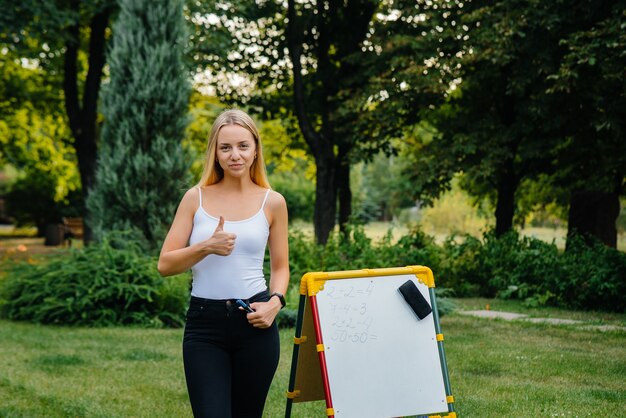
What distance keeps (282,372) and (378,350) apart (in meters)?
2.97

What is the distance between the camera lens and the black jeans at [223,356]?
3.38m

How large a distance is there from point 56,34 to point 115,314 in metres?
11.0

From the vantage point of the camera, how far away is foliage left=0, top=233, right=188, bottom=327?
10.2 m

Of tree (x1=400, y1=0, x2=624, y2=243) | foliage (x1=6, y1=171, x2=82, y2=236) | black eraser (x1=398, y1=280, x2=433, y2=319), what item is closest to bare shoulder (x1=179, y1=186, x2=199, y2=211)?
black eraser (x1=398, y1=280, x2=433, y2=319)

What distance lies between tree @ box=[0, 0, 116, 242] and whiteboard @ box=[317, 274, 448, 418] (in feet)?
41.4

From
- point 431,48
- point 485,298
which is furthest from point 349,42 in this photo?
point 485,298

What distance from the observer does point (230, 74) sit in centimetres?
2258

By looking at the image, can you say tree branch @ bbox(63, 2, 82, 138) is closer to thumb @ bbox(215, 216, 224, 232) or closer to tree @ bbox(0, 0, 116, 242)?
tree @ bbox(0, 0, 116, 242)

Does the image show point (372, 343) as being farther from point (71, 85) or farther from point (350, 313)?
point (71, 85)

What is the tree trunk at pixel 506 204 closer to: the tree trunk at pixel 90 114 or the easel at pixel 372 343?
the tree trunk at pixel 90 114

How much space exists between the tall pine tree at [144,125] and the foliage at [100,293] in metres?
0.83

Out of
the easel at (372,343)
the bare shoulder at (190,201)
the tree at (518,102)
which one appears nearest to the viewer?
the bare shoulder at (190,201)

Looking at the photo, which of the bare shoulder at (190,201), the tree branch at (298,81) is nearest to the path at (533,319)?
the bare shoulder at (190,201)

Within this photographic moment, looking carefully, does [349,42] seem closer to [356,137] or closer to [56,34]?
[356,137]
